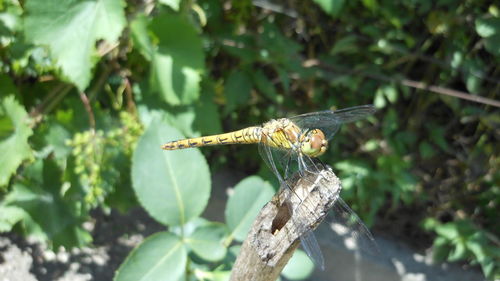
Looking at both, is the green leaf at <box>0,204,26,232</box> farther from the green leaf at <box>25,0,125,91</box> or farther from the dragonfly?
the dragonfly

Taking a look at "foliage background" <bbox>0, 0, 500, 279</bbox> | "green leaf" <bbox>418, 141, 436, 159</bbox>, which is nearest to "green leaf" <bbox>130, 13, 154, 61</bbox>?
"foliage background" <bbox>0, 0, 500, 279</bbox>

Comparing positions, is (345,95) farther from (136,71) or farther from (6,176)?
(6,176)

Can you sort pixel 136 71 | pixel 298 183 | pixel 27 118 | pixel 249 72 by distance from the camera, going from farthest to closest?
pixel 249 72 → pixel 136 71 → pixel 27 118 → pixel 298 183

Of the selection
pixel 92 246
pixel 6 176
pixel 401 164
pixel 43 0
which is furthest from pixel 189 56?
pixel 401 164

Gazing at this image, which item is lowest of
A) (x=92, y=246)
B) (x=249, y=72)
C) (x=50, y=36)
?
(x=92, y=246)

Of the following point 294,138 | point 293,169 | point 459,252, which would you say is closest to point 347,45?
point 459,252

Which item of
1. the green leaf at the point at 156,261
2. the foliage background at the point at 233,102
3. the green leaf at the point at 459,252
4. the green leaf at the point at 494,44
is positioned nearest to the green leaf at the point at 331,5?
the foliage background at the point at 233,102

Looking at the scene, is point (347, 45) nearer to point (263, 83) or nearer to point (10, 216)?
point (263, 83)
